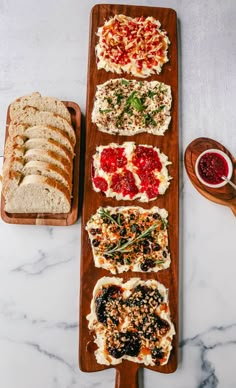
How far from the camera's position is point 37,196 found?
372cm

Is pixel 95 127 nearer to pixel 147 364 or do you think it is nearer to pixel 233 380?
pixel 147 364

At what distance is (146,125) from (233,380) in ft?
7.00

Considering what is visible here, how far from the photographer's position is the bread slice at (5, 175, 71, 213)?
3.65 m

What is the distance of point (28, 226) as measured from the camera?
396cm

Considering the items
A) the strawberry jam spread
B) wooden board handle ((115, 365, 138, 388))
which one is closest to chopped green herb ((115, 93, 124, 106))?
the strawberry jam spread

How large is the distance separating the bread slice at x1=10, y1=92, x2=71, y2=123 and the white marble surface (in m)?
0.36

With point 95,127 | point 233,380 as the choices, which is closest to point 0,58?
point 95,127

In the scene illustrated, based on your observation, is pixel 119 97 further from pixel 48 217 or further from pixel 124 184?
pixel 48 217

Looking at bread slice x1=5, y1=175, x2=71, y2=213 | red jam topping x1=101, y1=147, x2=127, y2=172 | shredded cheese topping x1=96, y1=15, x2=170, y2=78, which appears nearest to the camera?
bread slice x1=5, y1=175, x2=71, y2=213

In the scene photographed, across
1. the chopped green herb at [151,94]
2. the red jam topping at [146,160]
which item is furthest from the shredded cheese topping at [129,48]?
the red jam topping at [146,160]

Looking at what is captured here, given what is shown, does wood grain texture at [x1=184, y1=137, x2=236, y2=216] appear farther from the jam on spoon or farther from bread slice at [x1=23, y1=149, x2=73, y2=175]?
bread slice at [x1=23, y1=149, x2=73, y2=175]

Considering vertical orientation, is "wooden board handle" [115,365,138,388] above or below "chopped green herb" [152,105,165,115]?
below

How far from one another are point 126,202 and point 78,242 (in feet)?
1.66

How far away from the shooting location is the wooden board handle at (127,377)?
3660mm
